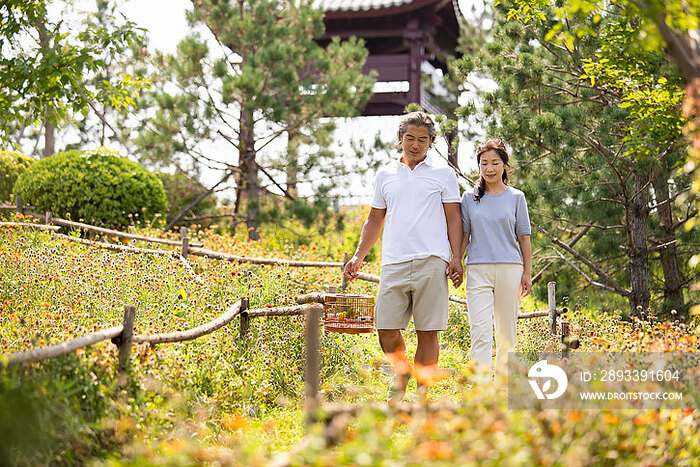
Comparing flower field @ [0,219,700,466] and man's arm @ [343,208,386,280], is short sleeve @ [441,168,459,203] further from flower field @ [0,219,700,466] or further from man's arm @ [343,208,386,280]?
flower field @ [0,219,700,466]

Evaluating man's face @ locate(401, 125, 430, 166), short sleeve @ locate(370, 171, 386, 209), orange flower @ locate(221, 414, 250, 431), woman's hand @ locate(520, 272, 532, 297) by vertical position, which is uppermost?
man's face @ locate(401, 125, 430, 166)

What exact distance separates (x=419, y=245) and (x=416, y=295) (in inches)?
11.1

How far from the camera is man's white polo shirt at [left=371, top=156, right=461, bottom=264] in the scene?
13.3 feet

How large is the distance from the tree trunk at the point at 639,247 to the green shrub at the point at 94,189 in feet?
23.9

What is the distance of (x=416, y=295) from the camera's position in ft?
13.3

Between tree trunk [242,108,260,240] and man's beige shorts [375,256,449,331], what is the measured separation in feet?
29.3

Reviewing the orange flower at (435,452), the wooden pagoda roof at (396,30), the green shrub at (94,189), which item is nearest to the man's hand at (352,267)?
the orange flower at (435,452)

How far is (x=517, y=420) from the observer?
208 cm

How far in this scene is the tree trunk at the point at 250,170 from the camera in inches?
506

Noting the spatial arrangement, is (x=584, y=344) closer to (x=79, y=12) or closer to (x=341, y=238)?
(x=341, y=238)

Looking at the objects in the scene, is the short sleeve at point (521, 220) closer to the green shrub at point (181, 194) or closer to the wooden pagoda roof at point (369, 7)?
the green shrub at point (181, 194)

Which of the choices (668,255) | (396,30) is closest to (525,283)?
(668,255)

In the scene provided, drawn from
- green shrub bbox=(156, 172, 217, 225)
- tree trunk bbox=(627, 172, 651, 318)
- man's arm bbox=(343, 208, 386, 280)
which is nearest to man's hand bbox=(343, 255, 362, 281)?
man's arm bbox=(343, 208, 386, 280)

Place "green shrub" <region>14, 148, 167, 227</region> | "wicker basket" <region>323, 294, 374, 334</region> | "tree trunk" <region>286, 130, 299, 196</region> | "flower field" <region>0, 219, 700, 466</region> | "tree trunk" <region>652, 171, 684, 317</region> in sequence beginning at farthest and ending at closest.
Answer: "tree trunk" <region>286, 130, 299, 196</region> → "green shrub" <region>14, 148, 167, 227</region> → "tree trunk" <region>652, 171, 684, 317</region> → "wicker basket" <region>323, 294, 374, 334</region> → "flower field" <region>0, 219, 700, 466</region>
